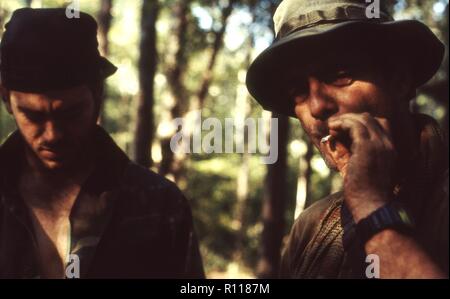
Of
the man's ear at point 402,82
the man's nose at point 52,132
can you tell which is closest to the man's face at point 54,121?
the man's nose at point 52,132

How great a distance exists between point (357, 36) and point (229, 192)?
30201 millimetres

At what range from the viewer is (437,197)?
2412mm

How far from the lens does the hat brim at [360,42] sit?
269cm

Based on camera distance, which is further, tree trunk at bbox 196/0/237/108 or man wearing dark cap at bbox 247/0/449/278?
tree trunk at bbox 196/0/237/108

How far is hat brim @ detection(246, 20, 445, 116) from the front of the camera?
106 inches

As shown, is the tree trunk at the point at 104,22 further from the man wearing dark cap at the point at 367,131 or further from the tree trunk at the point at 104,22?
the man wearing dark cap at the point at 367,131

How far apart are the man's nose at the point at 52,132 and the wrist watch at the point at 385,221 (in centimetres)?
225

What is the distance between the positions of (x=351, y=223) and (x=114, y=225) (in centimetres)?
180

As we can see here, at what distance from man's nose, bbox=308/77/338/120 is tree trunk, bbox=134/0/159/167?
28.0 ft

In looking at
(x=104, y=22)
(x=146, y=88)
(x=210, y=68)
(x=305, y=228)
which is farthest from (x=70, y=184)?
(x=210, y=68)

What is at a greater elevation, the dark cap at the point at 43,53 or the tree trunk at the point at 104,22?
the tree trunk at the point at 104,22

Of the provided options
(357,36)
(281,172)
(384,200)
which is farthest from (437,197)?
(281,172)

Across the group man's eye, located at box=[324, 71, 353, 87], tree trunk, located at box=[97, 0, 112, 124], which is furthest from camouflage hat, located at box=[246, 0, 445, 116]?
tree trunk, located at box=[97, 0, 112, 124]

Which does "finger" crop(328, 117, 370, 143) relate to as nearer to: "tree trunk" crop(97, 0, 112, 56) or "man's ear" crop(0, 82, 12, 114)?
"man's ear" crop(0, 82, 12, 114)
